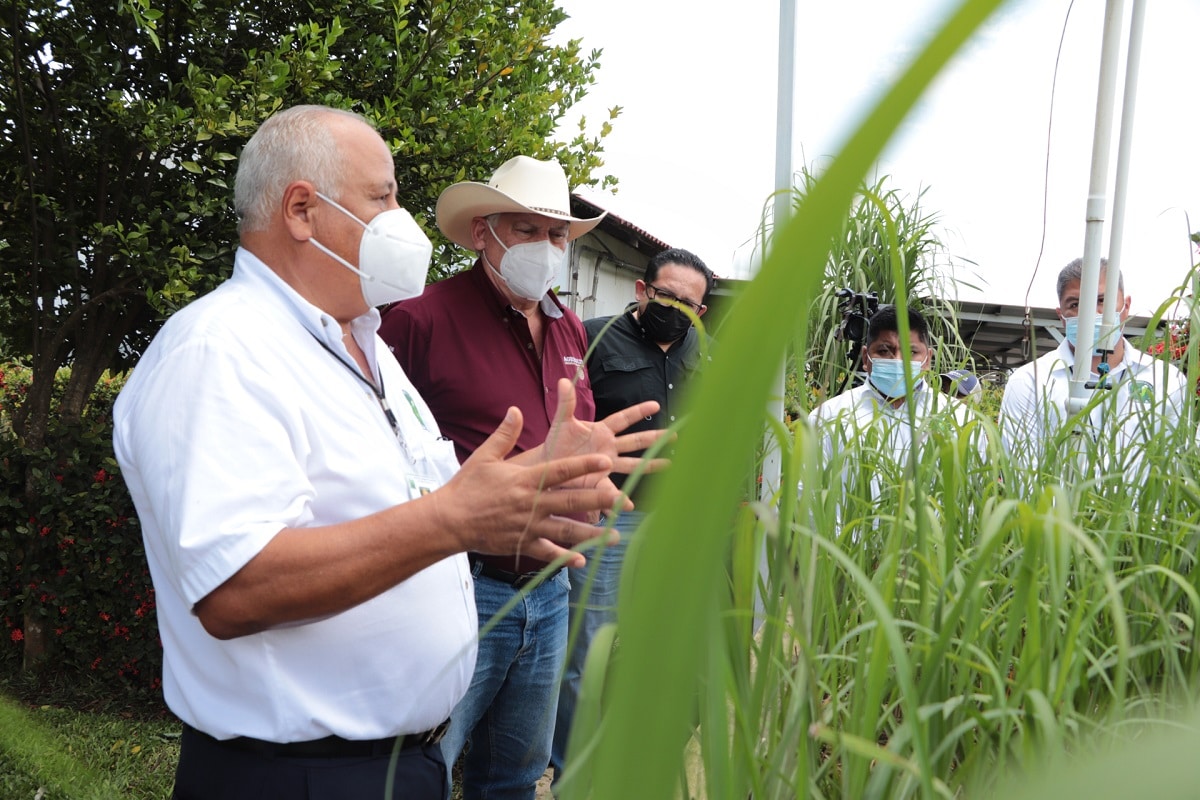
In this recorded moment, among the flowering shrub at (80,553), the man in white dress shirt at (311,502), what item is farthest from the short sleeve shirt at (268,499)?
the flowering shrub at (80,553)

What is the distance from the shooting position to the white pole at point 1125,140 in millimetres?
2752

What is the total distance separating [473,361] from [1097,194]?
179 cm

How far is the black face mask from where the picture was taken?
12.7 ft

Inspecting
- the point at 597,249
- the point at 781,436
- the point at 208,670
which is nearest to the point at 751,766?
the point at 781,436

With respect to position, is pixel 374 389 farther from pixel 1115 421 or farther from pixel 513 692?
pixel 1115 421

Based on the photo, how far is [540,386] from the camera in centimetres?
286

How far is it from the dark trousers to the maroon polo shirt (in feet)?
3.31

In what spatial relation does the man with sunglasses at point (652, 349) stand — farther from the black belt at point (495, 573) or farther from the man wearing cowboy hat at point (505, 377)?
the black belt at point (495, 573)

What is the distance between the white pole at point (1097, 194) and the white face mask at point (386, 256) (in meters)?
1.70

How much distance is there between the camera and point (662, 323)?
12.9 feet

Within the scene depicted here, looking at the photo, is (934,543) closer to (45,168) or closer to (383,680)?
(383,680)

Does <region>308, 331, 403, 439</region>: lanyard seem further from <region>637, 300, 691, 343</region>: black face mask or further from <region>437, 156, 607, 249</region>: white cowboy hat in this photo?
<region>637, 300, 691, 343</region>: black face mask

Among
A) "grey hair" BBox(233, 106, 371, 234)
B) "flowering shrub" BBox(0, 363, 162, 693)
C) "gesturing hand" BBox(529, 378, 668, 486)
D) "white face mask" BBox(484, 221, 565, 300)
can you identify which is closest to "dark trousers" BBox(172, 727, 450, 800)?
"gesturing hand" BBox(529, 378, 668, 486)

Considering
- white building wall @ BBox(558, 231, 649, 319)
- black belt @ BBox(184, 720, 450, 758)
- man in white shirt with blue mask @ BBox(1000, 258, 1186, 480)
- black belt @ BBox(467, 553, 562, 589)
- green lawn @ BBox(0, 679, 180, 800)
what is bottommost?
green lawn @ BBox(0, 679, 180, 800)
